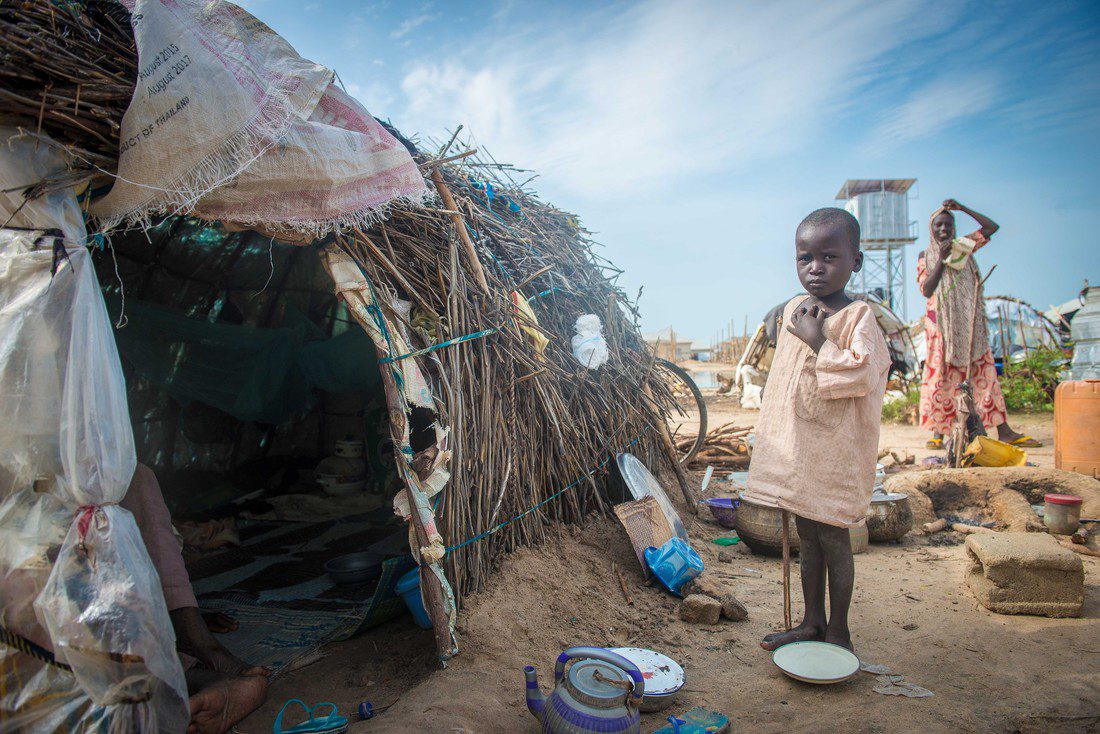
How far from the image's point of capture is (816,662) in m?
2.36

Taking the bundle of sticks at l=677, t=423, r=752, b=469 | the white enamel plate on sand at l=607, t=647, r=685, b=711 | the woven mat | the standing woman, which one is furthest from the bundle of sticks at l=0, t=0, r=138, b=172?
the standing woman

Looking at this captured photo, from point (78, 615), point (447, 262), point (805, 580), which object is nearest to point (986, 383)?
point (805, 580)

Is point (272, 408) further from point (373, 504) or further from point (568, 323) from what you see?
point (568, 323)

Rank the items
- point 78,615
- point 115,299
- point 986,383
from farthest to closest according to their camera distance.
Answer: point 986,383 < point 115,299 < point 78,615

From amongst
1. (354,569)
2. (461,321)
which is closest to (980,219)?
(461,321)

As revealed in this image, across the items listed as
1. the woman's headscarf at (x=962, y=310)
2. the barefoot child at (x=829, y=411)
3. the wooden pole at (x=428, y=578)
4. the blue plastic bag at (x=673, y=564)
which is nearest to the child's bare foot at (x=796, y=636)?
the barefoot child at (x=829, y=411)

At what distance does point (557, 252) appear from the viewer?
427cm

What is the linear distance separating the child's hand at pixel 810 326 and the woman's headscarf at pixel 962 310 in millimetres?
3741

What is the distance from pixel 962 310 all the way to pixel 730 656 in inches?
168

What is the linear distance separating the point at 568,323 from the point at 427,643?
219cm

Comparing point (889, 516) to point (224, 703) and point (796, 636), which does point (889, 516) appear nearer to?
point (796, 636)

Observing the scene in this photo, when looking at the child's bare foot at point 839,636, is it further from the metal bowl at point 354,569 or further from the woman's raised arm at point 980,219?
the woman's raised arm at point 980,219

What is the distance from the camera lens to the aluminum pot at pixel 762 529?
3.88 m

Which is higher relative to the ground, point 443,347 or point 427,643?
point 443,347
